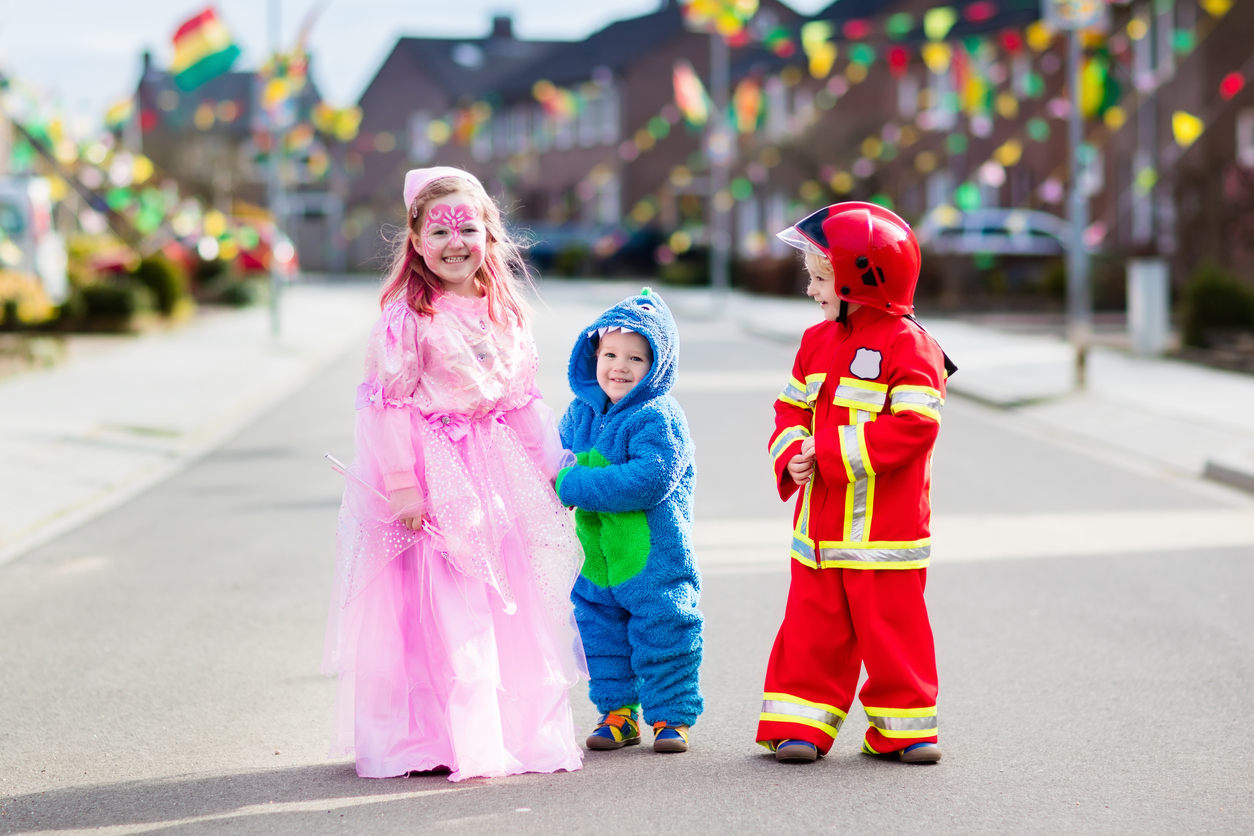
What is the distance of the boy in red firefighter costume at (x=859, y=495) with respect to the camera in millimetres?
4129

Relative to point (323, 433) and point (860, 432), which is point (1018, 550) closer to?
point (860, 432)

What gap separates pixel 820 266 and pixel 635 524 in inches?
35.3

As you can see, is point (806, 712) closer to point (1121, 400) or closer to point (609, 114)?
point (1121, 400)

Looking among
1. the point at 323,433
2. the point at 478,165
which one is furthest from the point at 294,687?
the point at 478,165

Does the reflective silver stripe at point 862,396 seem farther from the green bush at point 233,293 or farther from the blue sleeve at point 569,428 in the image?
Result: the green bush at point 233,293

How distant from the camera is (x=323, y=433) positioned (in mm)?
12719

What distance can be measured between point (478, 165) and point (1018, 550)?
56300 mm

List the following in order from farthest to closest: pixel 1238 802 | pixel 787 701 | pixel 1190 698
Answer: pixel 1190 698 → pixel 787 701 → pixel 1238 802

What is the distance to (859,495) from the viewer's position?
166 inches

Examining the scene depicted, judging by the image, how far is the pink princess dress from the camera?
410 centimetres

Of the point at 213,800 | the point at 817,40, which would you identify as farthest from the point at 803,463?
the point at 817,40

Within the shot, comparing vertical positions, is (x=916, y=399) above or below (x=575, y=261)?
above

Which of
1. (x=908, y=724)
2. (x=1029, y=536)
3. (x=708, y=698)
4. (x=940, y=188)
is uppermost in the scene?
(x=940, y=188)

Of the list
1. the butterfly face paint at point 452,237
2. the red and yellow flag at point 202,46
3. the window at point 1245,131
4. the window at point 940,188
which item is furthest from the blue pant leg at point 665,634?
the window at point 940,188
